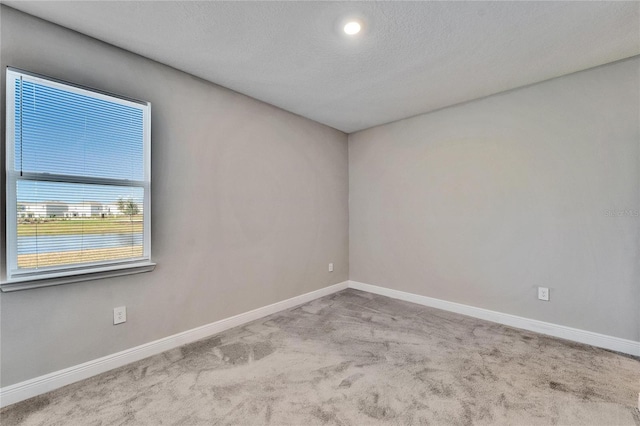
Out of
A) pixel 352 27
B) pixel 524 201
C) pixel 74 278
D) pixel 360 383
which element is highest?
pixel 352 27

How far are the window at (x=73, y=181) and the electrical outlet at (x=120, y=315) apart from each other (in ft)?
1.00

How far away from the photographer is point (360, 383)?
192 centimetres

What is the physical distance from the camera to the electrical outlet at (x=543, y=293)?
2.67m

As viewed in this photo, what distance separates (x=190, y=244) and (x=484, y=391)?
2540mm

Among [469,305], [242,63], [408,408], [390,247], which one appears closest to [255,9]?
[242,63]

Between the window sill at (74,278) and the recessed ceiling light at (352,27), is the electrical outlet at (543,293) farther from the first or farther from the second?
the window sill at (74,278)

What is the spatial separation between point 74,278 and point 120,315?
434 mm

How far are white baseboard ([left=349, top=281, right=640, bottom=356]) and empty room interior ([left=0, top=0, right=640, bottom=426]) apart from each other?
2 centimetres

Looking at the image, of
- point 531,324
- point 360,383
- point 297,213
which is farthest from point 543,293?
point 297,213

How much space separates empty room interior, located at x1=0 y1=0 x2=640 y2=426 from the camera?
1730 mm

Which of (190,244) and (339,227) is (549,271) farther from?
(190,244)

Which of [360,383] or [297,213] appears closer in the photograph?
[360,383]

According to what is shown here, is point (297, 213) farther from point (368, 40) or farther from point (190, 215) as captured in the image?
point (368, 40)

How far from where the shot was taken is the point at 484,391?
1824 millimetres
